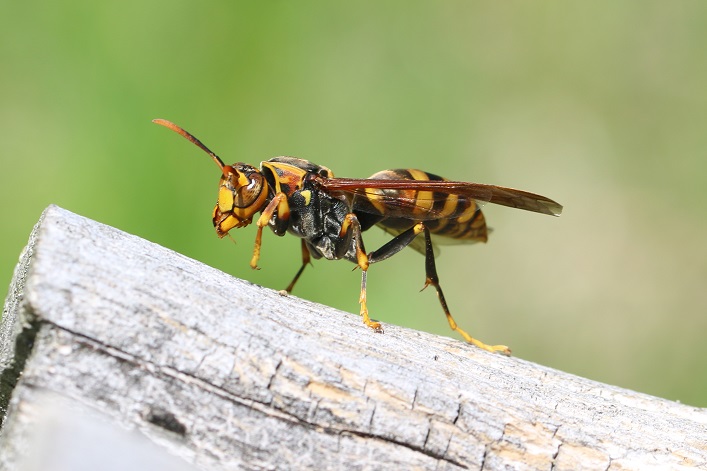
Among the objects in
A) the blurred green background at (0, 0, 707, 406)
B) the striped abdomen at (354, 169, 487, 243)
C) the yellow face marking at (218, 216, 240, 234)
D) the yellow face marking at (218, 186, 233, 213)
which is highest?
the blurred green background at (0, 0, 707, 406)

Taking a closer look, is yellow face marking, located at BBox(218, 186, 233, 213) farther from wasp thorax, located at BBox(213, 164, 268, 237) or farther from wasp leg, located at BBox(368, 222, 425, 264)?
wasp leg, located at BBox(368, 222, 425, 264)

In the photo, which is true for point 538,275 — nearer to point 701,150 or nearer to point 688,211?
point 688,211

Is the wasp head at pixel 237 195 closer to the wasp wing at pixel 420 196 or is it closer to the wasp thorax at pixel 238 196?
the wasp thorax at pixel 238 196

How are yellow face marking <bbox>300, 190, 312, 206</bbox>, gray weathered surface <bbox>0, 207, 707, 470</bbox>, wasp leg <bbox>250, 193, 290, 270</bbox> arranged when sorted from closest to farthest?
gray weathered surface <bbox>0, 207, 707, 470</bbox> < wasp leg <bbox>250, 193, 290, 270</bbox> < yellow face marking <bbox>300, 190, 312, 206</bbox>

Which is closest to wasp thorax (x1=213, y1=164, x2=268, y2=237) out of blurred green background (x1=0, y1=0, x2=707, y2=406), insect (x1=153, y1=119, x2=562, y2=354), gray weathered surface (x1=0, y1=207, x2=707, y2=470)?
insect (x1=153, y1=119, x2=562, y2=354)

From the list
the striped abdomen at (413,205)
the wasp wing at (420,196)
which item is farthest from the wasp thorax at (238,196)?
the striped abdomen at (413,205)

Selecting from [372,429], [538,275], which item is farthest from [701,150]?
[372,429]

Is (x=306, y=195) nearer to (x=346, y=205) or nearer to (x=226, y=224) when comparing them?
(x=346, y=205)

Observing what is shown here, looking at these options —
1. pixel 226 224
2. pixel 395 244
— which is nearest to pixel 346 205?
pixel 395 244
